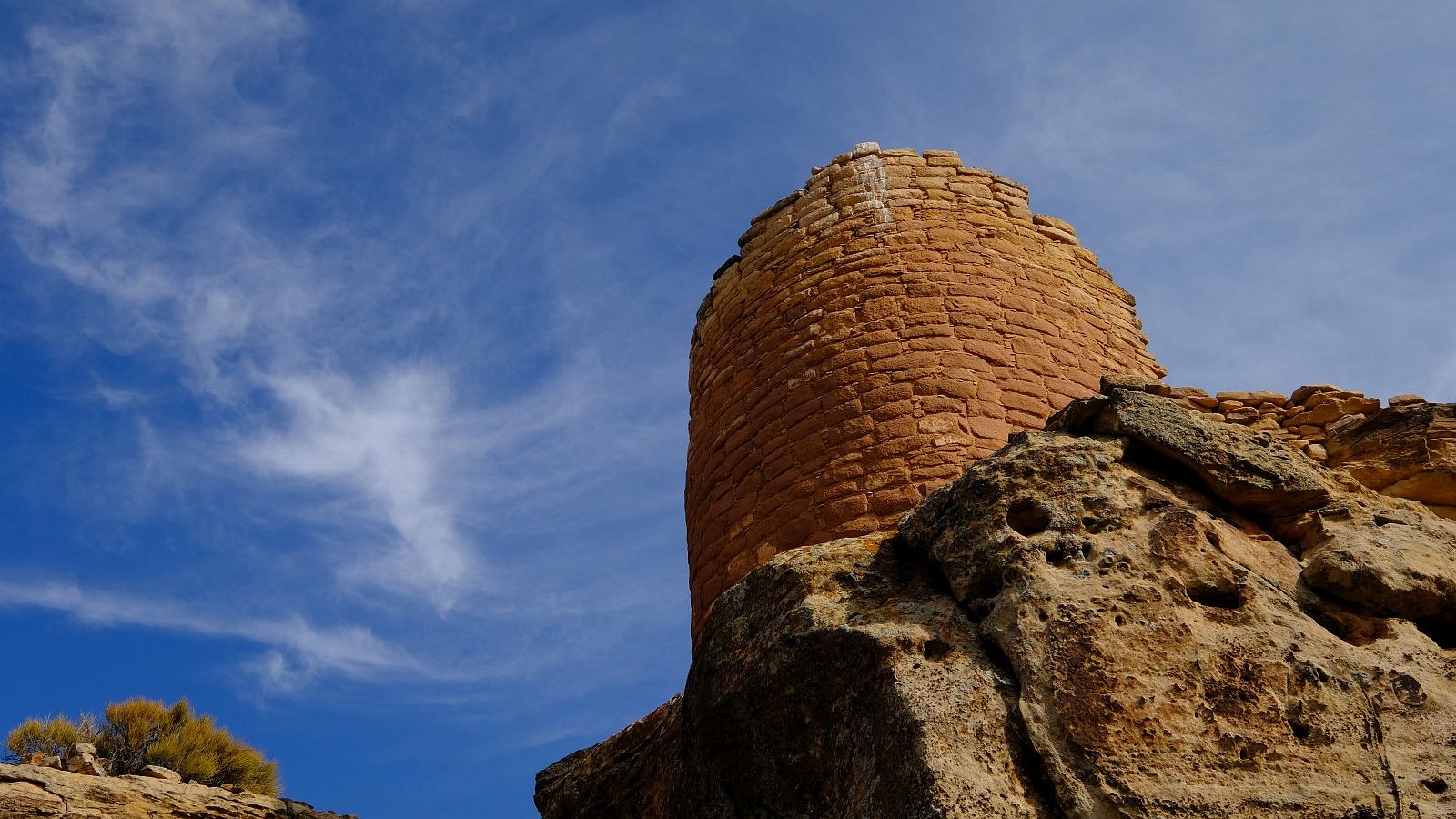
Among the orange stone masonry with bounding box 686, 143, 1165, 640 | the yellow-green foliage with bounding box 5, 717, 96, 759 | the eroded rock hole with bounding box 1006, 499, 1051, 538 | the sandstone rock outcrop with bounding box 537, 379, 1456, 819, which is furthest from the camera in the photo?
the yellow-green foliage with bounding box 5, 717, 96, 759

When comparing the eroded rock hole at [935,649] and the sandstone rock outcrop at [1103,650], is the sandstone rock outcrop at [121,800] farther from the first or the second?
the eroded rock hole at [935,649]

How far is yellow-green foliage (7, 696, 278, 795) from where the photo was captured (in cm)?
1205

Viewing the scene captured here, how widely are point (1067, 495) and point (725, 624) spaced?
1195 millimetres

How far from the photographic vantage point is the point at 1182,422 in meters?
4.38

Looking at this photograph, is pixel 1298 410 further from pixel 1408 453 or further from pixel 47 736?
pixel 47 736

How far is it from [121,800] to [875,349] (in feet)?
13.6

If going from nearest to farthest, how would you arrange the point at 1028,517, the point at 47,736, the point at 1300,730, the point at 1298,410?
the point at 1300,730 < the point at 1028,517 < the point at 1298,410 < the point at 47,736

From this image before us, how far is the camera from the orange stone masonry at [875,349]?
6.17 metres

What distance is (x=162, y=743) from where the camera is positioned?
12234mm

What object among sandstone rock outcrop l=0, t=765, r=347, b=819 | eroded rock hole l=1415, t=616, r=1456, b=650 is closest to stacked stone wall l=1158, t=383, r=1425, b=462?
eroded rock hole l=1415, t=616, r=1456, b=650

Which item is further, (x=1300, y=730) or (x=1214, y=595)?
(x=1214, y=595)

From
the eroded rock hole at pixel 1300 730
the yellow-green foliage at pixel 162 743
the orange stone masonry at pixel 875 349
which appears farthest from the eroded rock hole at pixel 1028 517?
the yellow-green foliage at pixel 162 743

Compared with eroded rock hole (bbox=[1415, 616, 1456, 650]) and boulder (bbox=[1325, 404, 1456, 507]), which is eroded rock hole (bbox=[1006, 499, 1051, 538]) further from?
boulder (bbox=[1325, 404, 1456, 507])

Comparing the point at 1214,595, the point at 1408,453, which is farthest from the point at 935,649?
the point at 1408,453
